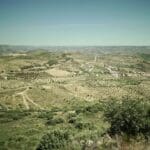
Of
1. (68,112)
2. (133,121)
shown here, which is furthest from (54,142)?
(68,112)

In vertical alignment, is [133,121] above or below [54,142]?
above

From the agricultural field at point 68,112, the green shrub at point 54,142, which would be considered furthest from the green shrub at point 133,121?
the green shrub at point 54,142

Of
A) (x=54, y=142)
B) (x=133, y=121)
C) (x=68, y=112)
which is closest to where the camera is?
(x=54, y=142)

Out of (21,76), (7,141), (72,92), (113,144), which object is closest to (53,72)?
(21,76)

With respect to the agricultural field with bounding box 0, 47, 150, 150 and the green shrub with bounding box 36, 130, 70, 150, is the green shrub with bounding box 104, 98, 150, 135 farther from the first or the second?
the green shrub with bounding box 36, 130, 70, 150

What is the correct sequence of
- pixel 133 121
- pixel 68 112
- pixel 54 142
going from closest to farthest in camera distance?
pixel 54 142
pixel 133 121
pixel 68 112

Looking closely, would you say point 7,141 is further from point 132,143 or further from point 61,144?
point 132,143

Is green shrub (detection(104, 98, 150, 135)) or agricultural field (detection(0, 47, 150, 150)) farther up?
green shrub (detection(104, 98, 150, 135))

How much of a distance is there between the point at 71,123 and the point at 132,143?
37.4 metres

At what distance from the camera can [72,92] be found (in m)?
112

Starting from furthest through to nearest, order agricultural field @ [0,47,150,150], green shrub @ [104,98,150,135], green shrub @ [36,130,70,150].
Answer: green shrub @ [36,130,70,150]
green shrub @ [104,98,150,135]
agricultural field @ [0,47,150,150]

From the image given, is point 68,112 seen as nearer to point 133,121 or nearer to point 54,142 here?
point 54,142

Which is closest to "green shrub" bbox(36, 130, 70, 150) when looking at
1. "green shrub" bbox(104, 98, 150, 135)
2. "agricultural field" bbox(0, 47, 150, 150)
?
"agricultural field" bbox(0, 47, 150, 150)

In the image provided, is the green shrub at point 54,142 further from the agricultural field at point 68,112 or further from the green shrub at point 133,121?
the green shrub at point 133,121
